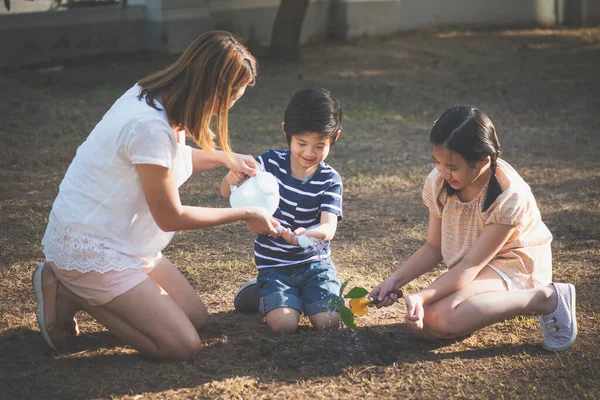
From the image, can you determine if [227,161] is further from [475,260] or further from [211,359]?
A: [475,260]

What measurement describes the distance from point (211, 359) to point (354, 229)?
1880 millimetres

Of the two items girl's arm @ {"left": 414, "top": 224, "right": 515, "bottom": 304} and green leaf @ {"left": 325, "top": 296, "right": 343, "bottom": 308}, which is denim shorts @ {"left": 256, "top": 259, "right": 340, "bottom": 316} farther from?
girl's arm @ {"left": 414, "top": 224, "right": 515, "bottom": 304}

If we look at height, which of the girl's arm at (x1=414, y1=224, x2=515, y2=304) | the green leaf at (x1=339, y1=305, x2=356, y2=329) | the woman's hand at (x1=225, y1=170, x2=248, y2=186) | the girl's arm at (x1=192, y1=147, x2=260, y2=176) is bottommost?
the green leaf at (x1=339, y1=305, x2=356, y2=329)

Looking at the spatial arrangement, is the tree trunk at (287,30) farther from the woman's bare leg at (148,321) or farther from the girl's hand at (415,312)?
the girl's hand at (415,312)

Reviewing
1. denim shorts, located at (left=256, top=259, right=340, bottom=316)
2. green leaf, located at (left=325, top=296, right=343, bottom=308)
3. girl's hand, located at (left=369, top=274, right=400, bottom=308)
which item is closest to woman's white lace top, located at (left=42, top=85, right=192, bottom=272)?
denim shorts, located at (left=256, top=259, right=340, bottom=316)

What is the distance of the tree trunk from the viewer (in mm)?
10234

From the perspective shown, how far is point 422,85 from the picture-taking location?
949cm

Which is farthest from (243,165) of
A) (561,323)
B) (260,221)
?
(561,323)

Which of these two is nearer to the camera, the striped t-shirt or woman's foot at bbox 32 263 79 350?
woman's foot at bbox 32 263 79 350

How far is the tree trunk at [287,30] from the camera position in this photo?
10234 millimetres

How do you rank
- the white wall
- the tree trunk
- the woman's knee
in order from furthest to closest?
the tree trunk → the white wall → the woman's knee

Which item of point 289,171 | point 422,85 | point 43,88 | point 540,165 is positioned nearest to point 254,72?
point 289,171

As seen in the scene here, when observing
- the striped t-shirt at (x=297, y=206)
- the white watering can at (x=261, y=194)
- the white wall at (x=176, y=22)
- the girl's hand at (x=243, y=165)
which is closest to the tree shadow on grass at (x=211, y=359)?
Result: the striped t-shirt at (x=297, y=206)

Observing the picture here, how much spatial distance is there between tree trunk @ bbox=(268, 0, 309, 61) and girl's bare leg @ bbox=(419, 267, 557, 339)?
25.0ft
